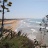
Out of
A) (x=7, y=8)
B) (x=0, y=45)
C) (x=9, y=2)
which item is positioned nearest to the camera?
(x=0, y=45)

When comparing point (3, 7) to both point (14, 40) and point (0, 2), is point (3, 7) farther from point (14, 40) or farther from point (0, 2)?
point (14, 40)

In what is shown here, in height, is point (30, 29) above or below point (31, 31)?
below

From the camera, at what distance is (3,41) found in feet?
17.9

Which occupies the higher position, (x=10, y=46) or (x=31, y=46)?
(x=10, y=46)

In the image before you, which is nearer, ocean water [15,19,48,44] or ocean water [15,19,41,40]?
ocean water [15,19,48,44]

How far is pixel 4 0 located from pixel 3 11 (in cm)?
209

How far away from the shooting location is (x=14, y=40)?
571 centimetres

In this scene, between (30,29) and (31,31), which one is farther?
(30,29)

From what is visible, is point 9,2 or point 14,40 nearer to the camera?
point 14,40

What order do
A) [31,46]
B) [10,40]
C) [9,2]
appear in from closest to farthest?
[10,40], [31,46], [9,2]

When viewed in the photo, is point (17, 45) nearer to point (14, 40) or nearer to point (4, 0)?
point (14, 40)

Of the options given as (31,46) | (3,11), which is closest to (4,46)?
(31,46)

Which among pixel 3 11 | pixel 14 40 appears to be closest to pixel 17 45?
pixel 14 40

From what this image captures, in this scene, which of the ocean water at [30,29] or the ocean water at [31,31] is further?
the ocean water at [30,29]
